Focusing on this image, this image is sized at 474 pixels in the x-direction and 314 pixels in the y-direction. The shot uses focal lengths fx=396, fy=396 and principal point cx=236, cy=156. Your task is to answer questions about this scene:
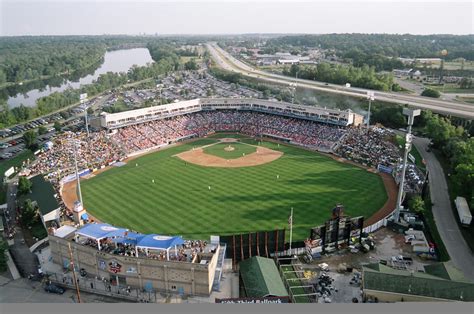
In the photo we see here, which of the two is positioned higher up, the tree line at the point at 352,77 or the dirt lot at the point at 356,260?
the tree line at the point at 352,77

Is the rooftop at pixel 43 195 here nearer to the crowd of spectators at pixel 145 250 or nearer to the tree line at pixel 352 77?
the crowd of spectators at pixel 145 250

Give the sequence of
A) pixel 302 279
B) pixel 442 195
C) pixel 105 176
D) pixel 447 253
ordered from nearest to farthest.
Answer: pixel 302 279 < pixel 447 253 < pixel 442 195 < pixel 105 176

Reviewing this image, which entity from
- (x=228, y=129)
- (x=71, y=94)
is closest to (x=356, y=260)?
(x=228, y=129)

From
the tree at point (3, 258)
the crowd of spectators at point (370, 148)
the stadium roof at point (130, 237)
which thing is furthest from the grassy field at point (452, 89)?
the tree at point (3, 258)

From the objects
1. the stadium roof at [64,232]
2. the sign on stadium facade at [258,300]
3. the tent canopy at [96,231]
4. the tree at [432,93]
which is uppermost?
the tree at [432,93]

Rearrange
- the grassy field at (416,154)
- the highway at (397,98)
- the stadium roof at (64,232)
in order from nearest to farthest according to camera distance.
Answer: the stadium roof at (64,232) → the grassy field at (416,154) → the highway at (397,98)

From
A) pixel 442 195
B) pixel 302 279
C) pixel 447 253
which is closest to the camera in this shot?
pixel 302 279

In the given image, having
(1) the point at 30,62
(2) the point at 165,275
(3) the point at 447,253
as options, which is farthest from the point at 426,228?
(1) the point at 30,62

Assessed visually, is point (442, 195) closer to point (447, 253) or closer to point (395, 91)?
point (447, 253)
